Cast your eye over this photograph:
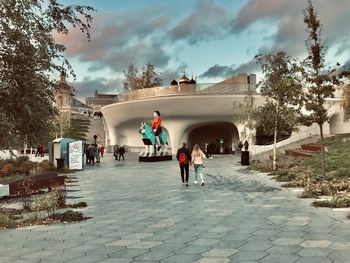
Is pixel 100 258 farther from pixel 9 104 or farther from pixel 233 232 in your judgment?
pixel 9 104

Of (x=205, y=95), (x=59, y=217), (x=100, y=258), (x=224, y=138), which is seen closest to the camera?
(x=100, y=258)

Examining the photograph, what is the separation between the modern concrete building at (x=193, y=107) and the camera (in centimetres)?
4159

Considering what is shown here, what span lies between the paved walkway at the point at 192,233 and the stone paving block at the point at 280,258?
0.01 metres

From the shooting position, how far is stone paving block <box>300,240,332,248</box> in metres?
6.52

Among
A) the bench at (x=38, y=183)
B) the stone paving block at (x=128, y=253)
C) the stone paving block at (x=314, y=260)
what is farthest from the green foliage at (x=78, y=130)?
the stone paving block at (x=314, y=260)

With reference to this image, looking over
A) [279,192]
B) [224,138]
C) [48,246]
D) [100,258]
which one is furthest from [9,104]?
[224,138]

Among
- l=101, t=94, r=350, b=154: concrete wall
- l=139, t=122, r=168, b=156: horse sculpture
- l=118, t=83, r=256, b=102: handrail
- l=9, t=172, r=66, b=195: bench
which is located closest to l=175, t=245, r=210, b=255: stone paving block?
l=9, t=172, r=66, b=195: bench

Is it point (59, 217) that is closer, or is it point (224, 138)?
point (59, 217)

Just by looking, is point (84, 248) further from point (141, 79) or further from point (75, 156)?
point (141, 79)

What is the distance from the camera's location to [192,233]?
766 centimetres

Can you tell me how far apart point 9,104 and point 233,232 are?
577 centimetres

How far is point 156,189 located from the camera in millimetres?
15078

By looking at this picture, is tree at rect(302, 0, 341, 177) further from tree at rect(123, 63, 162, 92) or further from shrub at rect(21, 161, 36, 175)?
tree at rect(123, 63, 162, 92)

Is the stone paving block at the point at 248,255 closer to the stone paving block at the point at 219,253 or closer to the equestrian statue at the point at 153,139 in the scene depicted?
the stone paving block at the point at 219,253
